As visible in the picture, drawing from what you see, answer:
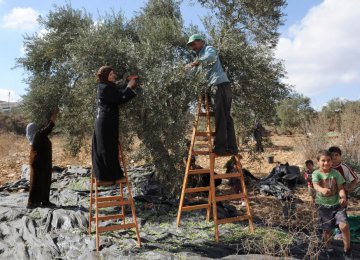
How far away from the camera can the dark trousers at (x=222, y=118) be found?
19.9 feet

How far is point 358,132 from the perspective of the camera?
1269cm

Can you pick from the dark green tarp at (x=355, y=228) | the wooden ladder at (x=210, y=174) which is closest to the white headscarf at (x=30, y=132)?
the wooden ladder at (x=210, y=174)

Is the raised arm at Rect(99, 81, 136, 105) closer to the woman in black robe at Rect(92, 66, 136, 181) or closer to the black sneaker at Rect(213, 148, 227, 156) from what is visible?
the woman in black robe at Rect(92, 66, 136, 181)

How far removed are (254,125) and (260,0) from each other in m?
3.96

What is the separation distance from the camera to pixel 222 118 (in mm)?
6066

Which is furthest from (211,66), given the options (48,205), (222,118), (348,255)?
(48,205)

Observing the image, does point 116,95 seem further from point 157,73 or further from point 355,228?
point 355,228

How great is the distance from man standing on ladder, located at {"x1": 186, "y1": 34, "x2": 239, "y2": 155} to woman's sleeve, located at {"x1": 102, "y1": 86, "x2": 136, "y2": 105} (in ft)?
4.10

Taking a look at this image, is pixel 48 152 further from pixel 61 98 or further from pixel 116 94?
pixel 116 94

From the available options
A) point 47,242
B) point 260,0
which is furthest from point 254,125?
point 47,242

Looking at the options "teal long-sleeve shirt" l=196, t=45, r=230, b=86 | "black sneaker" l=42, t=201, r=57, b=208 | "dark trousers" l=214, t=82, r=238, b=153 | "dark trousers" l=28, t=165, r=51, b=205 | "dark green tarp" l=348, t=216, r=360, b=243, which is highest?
"teal long-sleeve shirt" l=196, t=45, r=230, b=86

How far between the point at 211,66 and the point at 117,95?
1.92m

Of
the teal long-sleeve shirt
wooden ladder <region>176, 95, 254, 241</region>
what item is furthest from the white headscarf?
the teal long-sleeve shirt

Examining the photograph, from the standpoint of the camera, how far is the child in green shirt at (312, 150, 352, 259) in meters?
5.35
